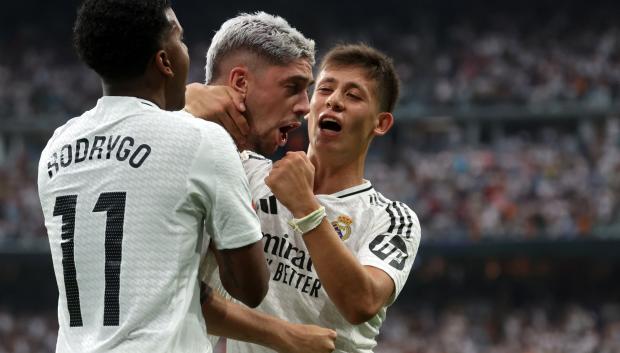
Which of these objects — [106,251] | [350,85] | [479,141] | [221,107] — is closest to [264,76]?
[221,107]

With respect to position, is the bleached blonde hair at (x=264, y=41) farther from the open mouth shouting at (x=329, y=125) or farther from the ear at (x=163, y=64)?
the ear at (x=163, y=64)

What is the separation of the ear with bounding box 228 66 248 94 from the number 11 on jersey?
1.11m

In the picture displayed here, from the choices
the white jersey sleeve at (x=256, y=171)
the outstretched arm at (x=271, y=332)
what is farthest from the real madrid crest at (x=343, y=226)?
the outstretched arm at (x=271, y=332)

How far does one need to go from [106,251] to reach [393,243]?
1607mm

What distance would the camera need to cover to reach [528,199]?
23578mm

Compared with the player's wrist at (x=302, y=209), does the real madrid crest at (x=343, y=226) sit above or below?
below

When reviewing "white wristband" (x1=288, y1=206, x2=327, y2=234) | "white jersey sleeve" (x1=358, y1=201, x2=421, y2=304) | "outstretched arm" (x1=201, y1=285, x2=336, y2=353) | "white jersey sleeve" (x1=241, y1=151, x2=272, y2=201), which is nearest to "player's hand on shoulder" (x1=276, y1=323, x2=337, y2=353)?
"outstretched arm" (x1=201, y1=285, x2=336, y2=353)

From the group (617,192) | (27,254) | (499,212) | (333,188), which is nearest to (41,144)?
(27,254)

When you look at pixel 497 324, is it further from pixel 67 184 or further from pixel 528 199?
pixel 67 184

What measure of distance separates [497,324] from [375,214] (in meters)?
19.7

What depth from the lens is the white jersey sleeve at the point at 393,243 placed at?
3889 mm

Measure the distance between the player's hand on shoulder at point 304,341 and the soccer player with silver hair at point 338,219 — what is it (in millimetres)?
113

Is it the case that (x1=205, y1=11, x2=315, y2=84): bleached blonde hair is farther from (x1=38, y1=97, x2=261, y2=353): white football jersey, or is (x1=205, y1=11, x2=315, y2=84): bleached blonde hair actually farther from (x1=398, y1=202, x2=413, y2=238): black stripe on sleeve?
(x1=38, y1=97, x2=261, y2=353): white football jersey

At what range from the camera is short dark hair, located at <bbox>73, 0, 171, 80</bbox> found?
274cm
